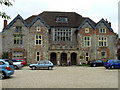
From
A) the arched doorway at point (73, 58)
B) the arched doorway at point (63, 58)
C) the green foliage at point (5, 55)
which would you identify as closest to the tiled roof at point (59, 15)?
the arched doorway at point (63, 58)

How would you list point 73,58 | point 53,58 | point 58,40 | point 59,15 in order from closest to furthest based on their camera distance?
point 53,58
point 58,40
point 73,58
point 59,15

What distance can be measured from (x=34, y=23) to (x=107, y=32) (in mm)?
17169

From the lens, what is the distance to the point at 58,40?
39.6m

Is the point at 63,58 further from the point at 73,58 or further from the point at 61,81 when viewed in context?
the point at 61,81

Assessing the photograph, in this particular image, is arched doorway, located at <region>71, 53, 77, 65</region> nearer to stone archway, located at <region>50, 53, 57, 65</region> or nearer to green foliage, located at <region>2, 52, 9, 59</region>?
stone archway, located at <region>50, 53, 57, 65</region>

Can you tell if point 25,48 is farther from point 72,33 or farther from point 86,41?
point 86,41

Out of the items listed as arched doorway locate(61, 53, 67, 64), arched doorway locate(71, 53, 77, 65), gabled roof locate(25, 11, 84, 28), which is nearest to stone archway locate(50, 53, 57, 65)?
arched doorway locate(61, 53, 67, 64)

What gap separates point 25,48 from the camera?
122 ft

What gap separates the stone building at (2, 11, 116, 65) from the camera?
37156mm

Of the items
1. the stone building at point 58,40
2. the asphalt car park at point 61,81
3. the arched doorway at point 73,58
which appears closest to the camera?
the asphalt car park at point 61,81

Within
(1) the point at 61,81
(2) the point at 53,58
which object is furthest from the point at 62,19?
(1) the point at 61,81

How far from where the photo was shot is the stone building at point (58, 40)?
1463 inches

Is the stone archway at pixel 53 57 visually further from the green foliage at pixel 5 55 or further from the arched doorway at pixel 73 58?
the green foliage at pixel 5 55

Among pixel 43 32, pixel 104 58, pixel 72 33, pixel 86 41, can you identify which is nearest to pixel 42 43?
pixel 43 32
